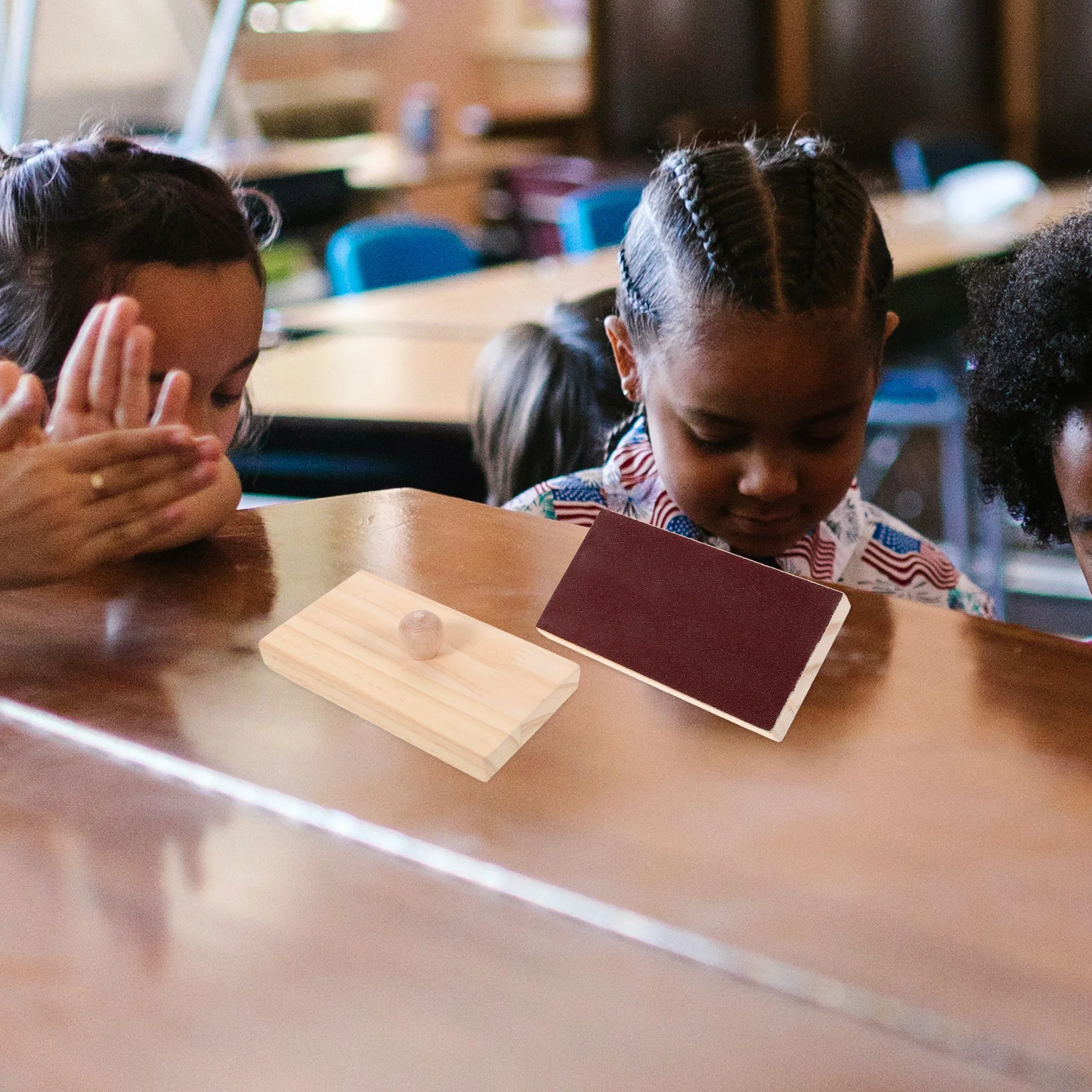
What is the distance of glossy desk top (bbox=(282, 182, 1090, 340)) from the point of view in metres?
2.64

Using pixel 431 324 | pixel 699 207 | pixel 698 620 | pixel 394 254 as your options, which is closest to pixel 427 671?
pixel 698 620

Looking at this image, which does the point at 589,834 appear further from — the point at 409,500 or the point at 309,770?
the point at 409,500

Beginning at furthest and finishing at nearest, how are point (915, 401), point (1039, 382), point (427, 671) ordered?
point (915, 401) < point (1039, 382) < point (427, 671)

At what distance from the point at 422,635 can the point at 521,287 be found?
101 inches

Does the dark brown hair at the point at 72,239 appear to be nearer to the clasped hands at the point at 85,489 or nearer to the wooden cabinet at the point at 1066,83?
the clasped hands at the point at 85,489

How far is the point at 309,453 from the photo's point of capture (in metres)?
2.02

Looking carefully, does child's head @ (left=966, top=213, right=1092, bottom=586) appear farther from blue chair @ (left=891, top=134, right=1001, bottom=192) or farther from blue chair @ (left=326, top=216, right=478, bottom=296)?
blue chair @ (left=891, top=134, right=1001, bottom=192)

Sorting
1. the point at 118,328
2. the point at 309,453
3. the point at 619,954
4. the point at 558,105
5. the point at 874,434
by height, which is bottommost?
the point at 874,434

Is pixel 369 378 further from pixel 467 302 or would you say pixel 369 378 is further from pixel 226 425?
pixel 226 425

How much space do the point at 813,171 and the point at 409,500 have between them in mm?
453

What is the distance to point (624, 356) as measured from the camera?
1.10m

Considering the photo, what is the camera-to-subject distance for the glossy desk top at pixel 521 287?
2639 millimetres

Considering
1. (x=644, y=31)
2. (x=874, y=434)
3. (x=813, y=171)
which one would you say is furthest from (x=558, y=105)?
(x=813, y=171)

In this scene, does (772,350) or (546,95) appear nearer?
(772,350)
